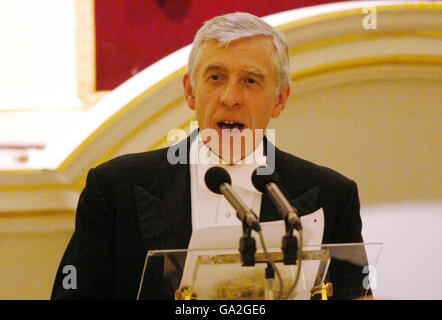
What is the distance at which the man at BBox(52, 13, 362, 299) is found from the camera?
1511 mm

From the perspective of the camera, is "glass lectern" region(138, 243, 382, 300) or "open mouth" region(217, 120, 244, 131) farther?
"open mouth" region(217, 120, 244, 131)

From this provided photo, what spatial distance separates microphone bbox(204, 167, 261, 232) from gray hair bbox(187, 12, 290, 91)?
50 cm

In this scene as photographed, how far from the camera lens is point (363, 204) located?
2162 millimetres

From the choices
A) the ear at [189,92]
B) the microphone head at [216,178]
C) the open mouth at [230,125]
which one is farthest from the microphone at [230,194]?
the ear at [189,92]

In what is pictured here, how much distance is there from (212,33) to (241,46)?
70mm

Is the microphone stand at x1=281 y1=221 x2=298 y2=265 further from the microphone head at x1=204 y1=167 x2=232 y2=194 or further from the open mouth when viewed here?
the open mouth

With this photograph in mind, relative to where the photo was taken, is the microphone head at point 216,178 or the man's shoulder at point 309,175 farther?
the man's shoulder at point 309,175

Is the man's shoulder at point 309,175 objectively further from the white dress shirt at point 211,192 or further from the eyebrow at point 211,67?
the eyebrow at point 211,67

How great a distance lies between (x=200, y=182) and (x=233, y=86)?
24 centimetres

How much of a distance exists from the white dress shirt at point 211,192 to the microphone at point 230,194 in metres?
0.47

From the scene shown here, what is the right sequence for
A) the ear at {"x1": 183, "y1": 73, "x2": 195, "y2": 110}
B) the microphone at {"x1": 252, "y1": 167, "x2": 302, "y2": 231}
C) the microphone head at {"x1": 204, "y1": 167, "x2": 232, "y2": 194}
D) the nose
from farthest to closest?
the ear at {"x1": 183, "y1": 73, "x2": 195, "y2": 110}, the nose, the microphone head at {"x1": 204, "y1": 167, "x2": 232, "y2": 194}, the microphone at {"x1": 252, "y1": 167, "x2": 302, "y2": 231}

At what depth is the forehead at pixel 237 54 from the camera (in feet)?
4.95

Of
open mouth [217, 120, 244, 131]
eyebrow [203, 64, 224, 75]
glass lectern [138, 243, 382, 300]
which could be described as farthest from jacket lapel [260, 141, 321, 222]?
glass lectern [138, 243, 382, 300]

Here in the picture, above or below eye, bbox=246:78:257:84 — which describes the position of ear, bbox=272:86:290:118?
below
